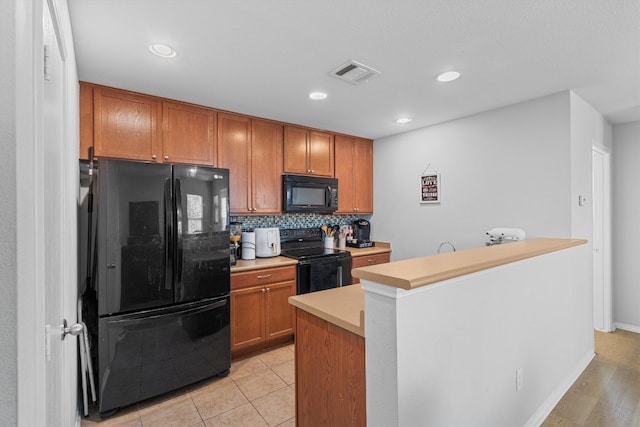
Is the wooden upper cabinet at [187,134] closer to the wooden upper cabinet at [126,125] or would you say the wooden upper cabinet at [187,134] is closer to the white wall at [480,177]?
the wooden upper cabinet at [126,125]

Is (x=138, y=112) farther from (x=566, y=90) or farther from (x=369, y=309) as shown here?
(x=566, y=90)

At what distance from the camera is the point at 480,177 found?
307cm

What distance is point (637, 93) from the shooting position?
8.51 feet

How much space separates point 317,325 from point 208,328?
133cm

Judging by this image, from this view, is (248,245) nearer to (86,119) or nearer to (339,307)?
(86,119)

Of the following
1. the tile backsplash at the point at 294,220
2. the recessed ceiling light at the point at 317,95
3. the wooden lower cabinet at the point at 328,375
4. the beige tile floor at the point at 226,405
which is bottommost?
the beige tile floor at the point at 226,405

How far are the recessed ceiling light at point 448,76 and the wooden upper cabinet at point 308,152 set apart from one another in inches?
66.2

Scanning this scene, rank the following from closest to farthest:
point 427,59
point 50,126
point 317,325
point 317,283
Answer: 1. point 50,126
2. point 317,325
3. point 427,59
4. point 317,283

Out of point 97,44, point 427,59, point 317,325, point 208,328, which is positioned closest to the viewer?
point 317,325

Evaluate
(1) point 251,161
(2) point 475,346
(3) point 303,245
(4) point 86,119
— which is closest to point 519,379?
(2) point 475,346

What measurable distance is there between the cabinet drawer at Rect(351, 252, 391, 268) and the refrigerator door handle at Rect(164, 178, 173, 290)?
199 centimetres

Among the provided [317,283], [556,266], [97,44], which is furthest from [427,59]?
[317,283]

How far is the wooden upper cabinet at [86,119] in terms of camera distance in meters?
2.26

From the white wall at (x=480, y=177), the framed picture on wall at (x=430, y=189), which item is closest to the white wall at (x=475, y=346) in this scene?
the white wall at (x=480, y=177)
